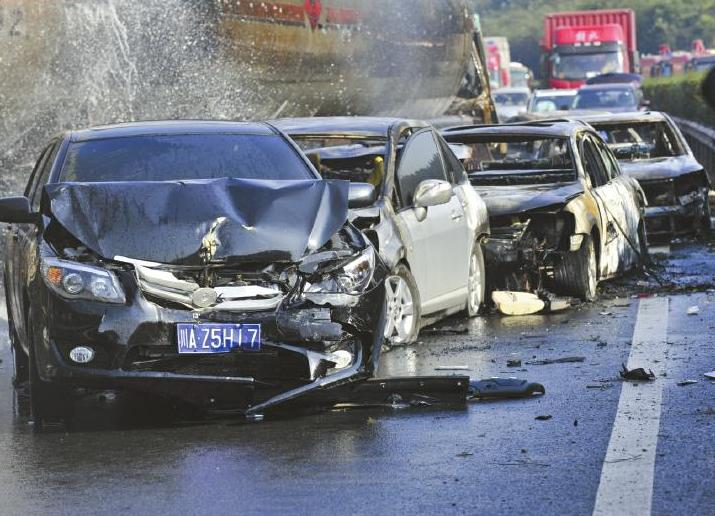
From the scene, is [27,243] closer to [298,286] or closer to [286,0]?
[298,286]

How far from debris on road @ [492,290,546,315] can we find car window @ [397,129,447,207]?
125cm

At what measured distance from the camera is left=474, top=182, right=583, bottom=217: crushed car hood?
13312 millimetres

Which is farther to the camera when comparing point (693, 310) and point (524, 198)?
point (524, 198)

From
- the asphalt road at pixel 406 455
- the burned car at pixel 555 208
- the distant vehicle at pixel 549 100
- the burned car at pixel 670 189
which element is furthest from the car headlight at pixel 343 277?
the distant vehicle at pixel 549 100

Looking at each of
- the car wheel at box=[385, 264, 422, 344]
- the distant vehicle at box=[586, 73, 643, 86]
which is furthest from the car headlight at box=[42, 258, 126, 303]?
the distant vehicle at box=[586, 73, 643, 86]

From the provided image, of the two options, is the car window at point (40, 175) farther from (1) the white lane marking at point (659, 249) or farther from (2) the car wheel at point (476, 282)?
(1) the white lane marking at point (659, 249)

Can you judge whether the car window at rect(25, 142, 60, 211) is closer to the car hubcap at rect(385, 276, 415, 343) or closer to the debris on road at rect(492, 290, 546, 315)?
the car hubcap at rect(385, 276, 415, 343)

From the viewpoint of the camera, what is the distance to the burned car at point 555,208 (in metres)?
13.3

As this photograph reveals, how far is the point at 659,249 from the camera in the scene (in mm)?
18438

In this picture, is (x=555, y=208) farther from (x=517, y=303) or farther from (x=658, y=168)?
(x=658, y=168)

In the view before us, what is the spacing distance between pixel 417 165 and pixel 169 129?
2.50m

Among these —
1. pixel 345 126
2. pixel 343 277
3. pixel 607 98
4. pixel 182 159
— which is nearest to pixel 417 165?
pixel 345 126

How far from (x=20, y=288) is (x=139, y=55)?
33.8 ft

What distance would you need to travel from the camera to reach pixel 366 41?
2644cm
